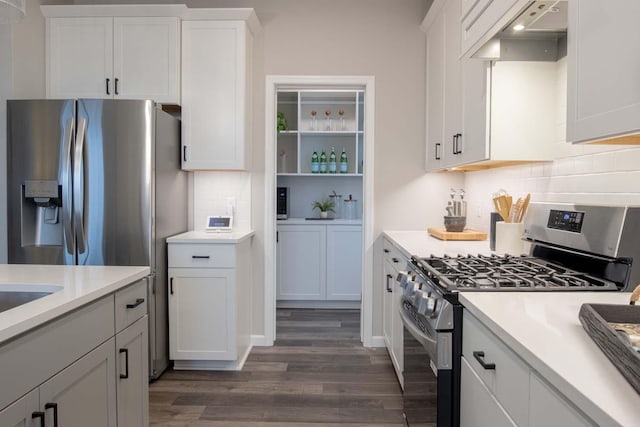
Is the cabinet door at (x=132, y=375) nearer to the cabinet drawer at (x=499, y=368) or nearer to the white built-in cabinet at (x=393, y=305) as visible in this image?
the cabinet drawer at (x=499, y=368)

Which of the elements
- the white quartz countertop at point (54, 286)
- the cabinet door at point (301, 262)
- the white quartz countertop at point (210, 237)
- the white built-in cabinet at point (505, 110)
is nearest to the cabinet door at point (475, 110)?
the white built-in cabinet at point (505, 110)

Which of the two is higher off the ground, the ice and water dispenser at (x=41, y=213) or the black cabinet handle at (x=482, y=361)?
the ice and water dispenser at (x=41, y=213)

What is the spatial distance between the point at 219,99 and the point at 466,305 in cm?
238

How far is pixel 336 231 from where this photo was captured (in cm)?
445

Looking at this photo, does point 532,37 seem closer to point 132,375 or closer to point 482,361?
point 482,361

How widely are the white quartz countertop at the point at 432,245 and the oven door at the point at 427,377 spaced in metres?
0.43

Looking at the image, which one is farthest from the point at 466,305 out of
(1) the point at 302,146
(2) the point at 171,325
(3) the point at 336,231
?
(1) the point at 302,146

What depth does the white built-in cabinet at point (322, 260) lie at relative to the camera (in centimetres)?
445

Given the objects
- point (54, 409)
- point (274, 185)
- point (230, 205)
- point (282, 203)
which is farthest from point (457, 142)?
point (282, 203)

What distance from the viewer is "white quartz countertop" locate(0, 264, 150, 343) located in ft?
3.48

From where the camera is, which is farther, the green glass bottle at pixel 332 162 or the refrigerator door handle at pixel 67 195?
the green glass bottle at pixel 332 162

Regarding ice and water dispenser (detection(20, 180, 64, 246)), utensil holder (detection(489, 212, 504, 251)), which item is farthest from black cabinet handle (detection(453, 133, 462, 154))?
ice and water dispenser (detection(20, 180, 64, 246))

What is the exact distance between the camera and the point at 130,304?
5.34ft

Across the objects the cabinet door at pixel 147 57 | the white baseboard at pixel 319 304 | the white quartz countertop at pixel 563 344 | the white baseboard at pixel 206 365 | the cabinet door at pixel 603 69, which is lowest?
the white baseboard at pixel 206 365
